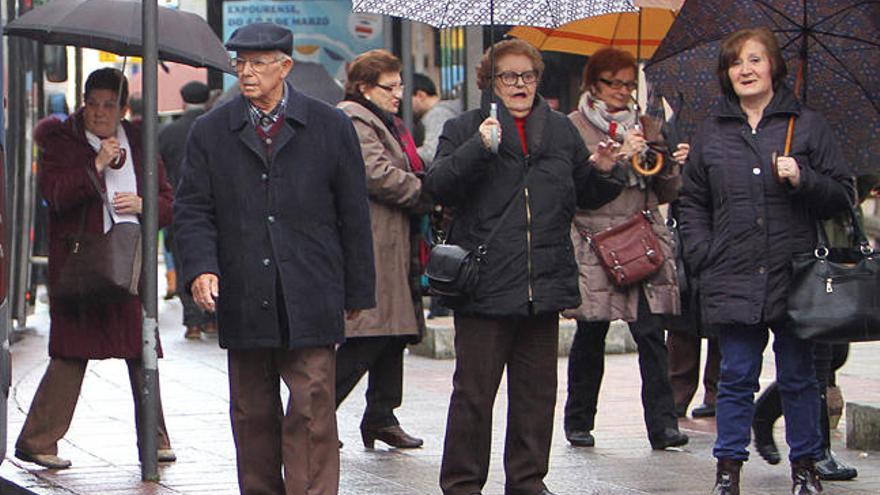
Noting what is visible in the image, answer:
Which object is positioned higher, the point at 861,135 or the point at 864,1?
the point at 864,1

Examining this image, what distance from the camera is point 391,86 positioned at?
31.6ft

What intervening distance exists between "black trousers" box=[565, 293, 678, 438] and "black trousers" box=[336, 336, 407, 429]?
80 cm

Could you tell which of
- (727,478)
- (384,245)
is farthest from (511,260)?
(384,245)

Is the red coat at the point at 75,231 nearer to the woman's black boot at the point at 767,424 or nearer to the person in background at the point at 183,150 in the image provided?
the woman's black boot at the point at 767,424

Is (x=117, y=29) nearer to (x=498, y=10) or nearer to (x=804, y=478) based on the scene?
(x=498, y=10)

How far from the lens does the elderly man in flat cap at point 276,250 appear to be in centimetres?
716

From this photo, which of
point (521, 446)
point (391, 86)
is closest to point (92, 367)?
point (391, 86)

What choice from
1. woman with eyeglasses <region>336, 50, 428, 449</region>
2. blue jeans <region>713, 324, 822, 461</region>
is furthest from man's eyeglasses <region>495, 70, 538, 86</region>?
woman with eyeglasses <region>336, 50, 428, 449</region>

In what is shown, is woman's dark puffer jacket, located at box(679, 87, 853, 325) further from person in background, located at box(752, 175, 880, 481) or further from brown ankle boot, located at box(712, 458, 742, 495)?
brown ankle boot, located at box(712, 458, 742, 495)

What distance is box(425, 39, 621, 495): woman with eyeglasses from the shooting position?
779cm

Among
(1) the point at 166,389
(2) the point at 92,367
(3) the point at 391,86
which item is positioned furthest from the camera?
(2) the point at 92,367

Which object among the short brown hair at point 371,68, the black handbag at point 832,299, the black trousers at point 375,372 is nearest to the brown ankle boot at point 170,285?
the black trousers at point 375,372

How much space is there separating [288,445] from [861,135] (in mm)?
2658

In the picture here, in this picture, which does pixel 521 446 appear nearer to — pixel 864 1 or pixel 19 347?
pixel 864 1
